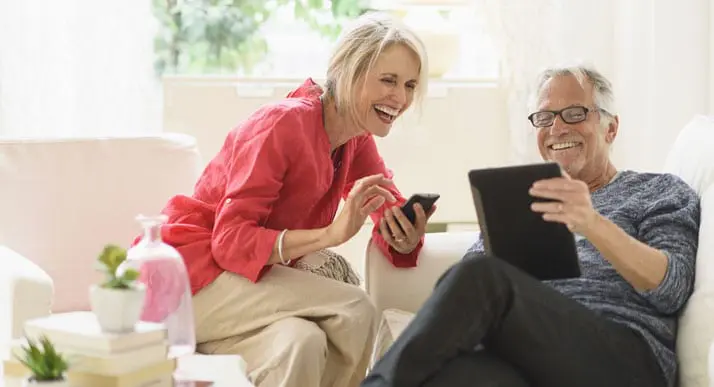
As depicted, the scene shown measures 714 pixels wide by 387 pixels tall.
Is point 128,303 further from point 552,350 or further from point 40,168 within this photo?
point 40,168

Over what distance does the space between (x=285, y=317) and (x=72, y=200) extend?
2.53 ft

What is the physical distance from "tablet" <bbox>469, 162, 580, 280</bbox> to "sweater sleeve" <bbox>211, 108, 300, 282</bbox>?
51 centimetres

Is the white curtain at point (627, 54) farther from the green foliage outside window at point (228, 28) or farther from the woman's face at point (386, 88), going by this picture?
the woman's face at point (386, 88)

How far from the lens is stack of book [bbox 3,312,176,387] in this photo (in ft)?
5.33

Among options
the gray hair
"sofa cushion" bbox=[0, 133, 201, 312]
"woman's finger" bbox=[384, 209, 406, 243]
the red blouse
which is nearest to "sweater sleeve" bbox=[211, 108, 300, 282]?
the red blouse

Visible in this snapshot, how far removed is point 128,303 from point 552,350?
0.76m

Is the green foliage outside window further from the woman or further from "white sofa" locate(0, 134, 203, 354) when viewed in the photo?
the woman

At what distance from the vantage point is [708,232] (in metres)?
2.16

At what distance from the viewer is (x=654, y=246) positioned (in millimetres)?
2207

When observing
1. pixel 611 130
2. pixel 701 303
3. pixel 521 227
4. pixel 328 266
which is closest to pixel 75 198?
pixel 328 266

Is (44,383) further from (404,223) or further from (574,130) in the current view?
(574,130)

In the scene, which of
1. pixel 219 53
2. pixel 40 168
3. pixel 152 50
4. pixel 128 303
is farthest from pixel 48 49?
pixel 128 303

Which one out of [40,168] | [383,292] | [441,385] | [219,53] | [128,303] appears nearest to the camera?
[128,303]

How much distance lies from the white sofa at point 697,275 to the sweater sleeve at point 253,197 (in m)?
0.34
